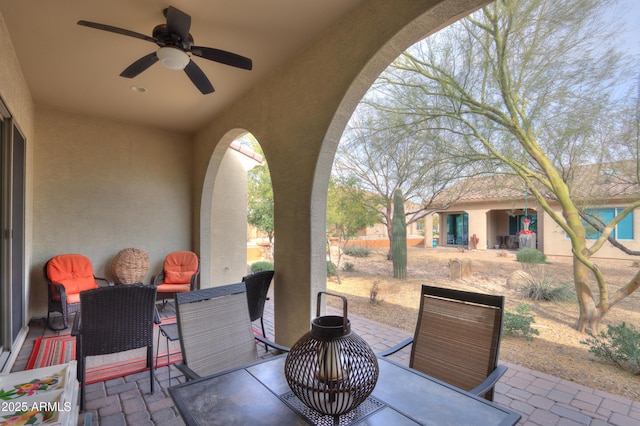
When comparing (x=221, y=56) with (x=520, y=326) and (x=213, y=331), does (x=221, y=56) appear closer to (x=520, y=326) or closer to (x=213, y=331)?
(x=213, y=331)

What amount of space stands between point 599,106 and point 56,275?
7.48 meters

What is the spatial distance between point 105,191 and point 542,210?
9.58 metres

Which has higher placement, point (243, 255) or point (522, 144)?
point (522, 144)

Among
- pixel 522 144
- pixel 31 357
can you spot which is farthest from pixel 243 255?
pixel 522 144

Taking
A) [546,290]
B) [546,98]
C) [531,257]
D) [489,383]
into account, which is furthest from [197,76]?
[531,257]

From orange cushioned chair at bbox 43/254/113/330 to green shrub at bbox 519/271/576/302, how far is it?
270 inches

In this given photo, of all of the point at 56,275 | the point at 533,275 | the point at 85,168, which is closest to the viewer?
the point at 56,275

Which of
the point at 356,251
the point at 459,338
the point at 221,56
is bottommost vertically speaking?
the point at 356,251

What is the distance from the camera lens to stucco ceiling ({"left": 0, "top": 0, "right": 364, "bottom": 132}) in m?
2.47

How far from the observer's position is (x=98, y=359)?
128 inches

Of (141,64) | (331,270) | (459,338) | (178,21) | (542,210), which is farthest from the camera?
(542,210)

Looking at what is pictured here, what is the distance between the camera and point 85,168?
5.02 metres

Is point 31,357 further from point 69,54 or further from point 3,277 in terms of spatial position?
point 69,54

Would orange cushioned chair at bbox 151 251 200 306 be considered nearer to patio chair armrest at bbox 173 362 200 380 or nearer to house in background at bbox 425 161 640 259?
patio chair armrest at bbox 173 362 200 380
